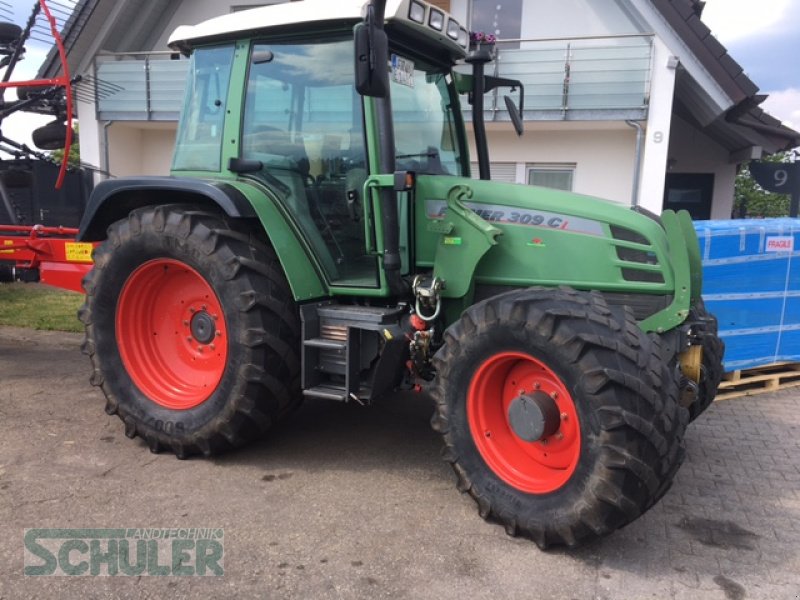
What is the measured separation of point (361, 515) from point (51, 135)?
4.27 m

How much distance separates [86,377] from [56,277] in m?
0.94

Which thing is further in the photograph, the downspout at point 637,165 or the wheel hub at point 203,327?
the downspout at point 637,165

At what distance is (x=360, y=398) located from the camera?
3615mm

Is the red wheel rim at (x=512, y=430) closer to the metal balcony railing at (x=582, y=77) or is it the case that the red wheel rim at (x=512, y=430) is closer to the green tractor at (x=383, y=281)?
the green tractor at (x=383, y=281)

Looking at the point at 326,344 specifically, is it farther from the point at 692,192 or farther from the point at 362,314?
the point at 692,192

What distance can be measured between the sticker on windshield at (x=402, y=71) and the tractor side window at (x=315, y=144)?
0.82 feet

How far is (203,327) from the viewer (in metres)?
4.01

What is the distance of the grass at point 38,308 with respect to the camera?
7.82m

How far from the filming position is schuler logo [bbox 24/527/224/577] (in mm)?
2788

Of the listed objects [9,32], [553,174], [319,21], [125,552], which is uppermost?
[9,32]

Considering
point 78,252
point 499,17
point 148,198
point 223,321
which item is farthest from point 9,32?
point 499,17

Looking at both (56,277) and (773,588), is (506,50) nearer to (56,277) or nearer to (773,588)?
(56,277)

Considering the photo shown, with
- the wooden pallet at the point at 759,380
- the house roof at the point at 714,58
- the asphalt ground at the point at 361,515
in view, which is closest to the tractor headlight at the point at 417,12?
the asphalt ground at the point at 361,515

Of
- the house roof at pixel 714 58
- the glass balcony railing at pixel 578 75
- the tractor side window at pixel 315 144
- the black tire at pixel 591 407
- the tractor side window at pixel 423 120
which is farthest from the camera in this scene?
the glass balcony railing at pixel 578 75
